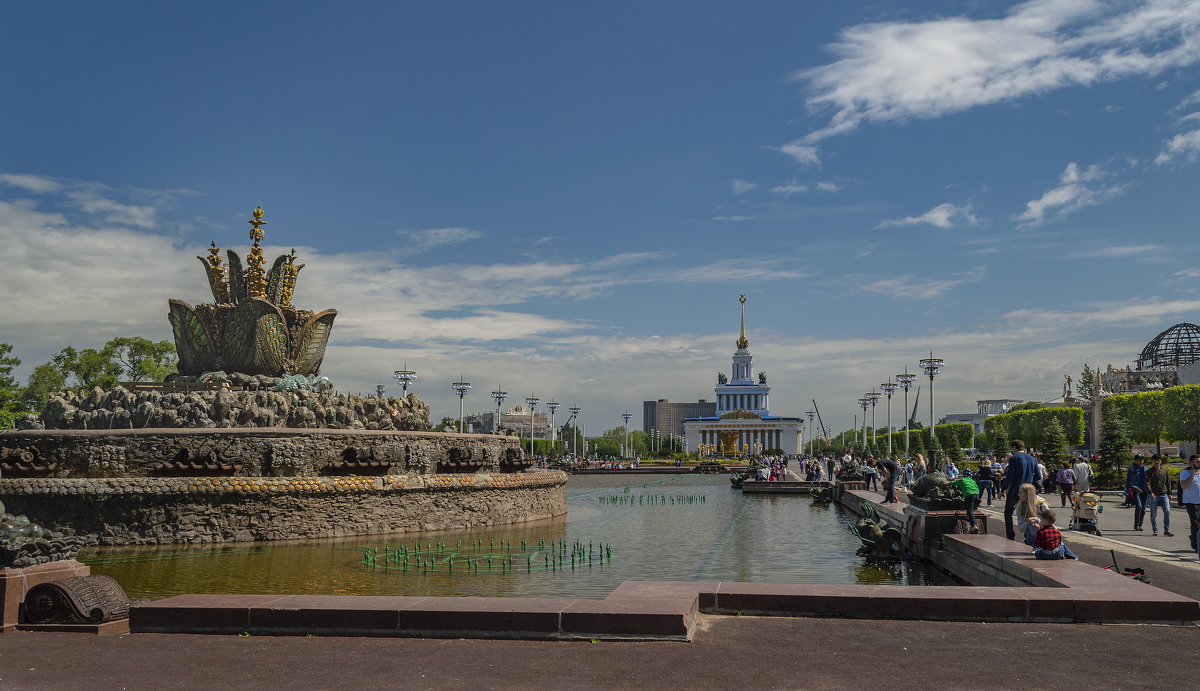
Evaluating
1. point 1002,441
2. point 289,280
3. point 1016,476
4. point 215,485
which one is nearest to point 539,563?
point 215,485

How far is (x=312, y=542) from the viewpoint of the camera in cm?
2084

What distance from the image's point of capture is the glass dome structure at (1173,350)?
113688 millimetres

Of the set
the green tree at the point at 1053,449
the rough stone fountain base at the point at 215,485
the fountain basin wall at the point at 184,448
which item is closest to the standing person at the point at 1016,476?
the rough stone fountain base at the point at 215,485

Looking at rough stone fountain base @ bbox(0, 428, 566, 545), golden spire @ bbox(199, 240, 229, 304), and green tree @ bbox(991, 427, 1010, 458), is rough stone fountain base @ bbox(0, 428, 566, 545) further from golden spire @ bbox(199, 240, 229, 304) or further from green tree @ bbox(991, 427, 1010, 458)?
green tree @ bbox(991, 427, 1010, 458)

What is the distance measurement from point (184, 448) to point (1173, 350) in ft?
425

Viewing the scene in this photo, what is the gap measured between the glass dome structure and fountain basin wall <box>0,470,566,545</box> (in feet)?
395

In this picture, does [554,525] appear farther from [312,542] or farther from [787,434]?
[787,434]

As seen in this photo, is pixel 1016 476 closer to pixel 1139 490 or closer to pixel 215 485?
pixel 1139 490

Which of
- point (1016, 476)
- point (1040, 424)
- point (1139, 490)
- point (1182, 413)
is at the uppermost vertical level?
point (1182, 413)

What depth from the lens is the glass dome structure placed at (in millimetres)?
113688

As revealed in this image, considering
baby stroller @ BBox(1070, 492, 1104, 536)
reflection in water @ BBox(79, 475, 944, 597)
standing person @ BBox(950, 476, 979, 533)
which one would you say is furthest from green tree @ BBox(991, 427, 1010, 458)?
standing person @ BBox(950, 476, 979, 533)

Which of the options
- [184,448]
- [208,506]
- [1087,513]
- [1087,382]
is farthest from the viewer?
[1087,382]

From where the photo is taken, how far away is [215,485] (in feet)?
67.8

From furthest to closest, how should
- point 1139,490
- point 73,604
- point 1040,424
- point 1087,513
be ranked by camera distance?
point 1040,424, point 1139,490, point 1087,513, point 73,604
